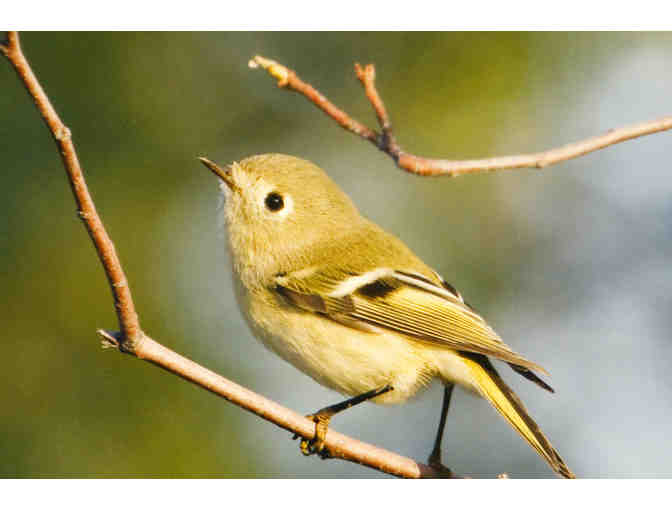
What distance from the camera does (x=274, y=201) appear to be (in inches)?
61.3

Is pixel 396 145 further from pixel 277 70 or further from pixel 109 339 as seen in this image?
pixel 109 339

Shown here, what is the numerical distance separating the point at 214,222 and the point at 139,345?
2.67 ft

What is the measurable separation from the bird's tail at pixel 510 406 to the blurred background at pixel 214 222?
397 millimetres

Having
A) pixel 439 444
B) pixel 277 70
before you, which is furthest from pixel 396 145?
pixel 439 444

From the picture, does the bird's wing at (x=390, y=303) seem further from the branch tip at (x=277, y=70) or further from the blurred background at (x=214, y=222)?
the branch tip at (x=277, y=70)

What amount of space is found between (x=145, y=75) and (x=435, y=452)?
1.42 m

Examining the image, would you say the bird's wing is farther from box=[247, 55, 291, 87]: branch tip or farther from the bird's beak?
box=[247, 55, 291, 87]: branch tip

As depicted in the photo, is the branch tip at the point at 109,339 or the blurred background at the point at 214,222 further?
the blurred background at the point at 214,222

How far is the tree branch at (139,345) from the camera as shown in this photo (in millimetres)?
842

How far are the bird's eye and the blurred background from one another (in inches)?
15.8

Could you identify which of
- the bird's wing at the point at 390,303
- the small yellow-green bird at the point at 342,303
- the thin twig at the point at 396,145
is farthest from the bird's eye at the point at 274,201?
the thin twig at the point at 396,145

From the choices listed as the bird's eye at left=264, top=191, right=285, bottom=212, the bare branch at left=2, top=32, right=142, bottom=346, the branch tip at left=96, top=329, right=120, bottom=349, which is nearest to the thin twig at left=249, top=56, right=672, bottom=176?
the bare branch at left=2, top=32, right=142, bottom=346
